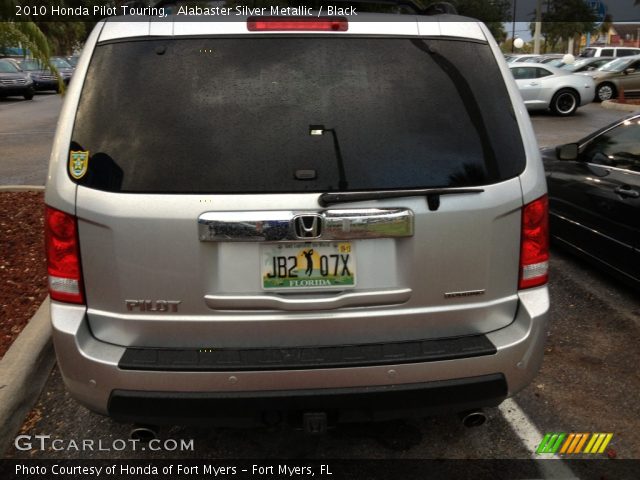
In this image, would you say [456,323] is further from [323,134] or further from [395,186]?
[323,134]

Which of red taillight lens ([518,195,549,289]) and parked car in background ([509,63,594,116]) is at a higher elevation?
red taillight lens ([518,195,549,289])

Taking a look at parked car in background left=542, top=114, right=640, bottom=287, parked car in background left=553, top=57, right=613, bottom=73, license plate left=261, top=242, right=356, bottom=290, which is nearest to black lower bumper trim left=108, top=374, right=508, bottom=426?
license plate left=261, top=242, right=356, bottom=290

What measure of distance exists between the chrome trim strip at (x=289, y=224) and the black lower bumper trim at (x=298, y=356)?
44 cm

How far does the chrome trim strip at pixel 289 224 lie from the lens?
2.29 metres

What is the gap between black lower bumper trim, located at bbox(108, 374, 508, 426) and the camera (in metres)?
2.36

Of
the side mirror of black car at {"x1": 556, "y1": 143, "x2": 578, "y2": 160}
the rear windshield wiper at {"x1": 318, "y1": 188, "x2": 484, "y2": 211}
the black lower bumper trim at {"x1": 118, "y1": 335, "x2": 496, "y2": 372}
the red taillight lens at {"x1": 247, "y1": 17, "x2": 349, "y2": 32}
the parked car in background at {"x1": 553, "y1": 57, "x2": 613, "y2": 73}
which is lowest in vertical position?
the parked car in background at {"x1": 553, "y1": 57, "x2": 613, "y2": 73}

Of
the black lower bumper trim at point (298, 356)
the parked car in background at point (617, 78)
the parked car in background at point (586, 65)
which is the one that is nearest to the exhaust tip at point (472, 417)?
the black lower bumper trim at point (298, 356)

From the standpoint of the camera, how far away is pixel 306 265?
7.80 feet

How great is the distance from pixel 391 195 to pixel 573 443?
1776mm

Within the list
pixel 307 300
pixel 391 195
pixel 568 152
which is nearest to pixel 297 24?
pixel 391 195

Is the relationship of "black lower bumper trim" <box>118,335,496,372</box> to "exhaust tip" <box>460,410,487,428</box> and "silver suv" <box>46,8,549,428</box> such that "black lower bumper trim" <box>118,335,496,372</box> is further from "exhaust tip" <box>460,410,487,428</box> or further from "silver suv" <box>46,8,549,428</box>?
"exhaust tip" <box>460,410,487,428</box>

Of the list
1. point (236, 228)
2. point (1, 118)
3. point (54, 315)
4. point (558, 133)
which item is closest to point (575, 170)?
point (236, 228)

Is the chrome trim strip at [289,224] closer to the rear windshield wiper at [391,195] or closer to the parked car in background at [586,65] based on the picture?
the rear windshield wiper at [391,195]

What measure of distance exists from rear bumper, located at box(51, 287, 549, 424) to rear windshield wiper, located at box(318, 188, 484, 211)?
61 cm
